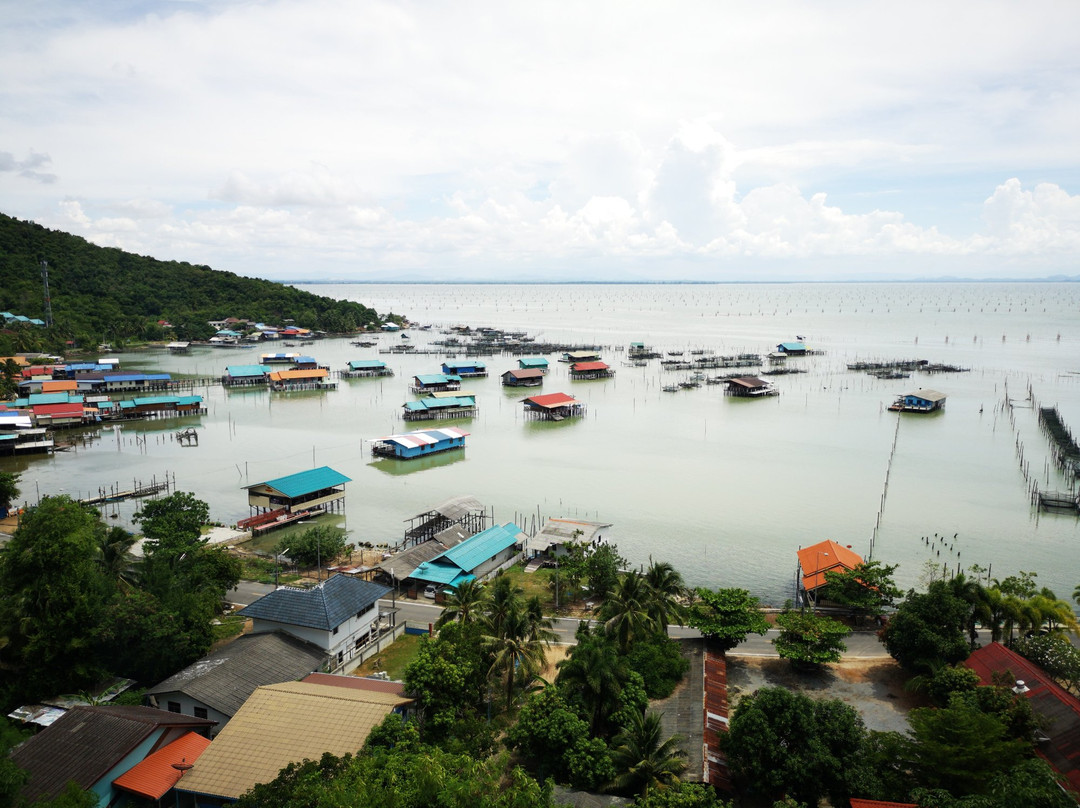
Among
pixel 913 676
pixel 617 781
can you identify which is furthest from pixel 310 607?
pixel 913 676

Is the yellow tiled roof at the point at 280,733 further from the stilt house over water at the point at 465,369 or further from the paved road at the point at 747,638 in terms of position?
the stilt house over water at the point at 465,369

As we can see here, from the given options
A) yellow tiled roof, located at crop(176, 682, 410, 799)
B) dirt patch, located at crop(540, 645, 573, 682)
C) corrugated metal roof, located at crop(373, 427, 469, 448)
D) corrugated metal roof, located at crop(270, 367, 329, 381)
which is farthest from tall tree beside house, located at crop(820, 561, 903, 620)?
corrugated metal roof, located at crop(270, 367, 329, 381)

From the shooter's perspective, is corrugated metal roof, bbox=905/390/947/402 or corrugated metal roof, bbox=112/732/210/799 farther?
corrugated metal roof, bbox=905/390/947/402

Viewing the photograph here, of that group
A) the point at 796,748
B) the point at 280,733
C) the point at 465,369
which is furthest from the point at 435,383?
the point at 796,748

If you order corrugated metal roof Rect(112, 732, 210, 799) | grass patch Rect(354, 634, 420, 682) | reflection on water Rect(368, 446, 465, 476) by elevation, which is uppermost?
reflection on water Rect(368, 446, 465, 476)

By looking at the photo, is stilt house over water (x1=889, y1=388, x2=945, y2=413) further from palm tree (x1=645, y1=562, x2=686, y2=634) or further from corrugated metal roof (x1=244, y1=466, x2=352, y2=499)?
corrugated metal roof (x1=244, y1=466, x2=352, y2=499)

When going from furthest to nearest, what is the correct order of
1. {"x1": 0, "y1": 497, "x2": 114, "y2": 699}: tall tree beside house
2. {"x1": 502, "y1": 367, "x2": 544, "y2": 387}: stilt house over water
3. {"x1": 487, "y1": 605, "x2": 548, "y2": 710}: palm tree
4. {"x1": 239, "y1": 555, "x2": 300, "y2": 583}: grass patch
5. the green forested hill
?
the green forested hill < {"x1": 502, "y1": 367, "x2": 544, "y2": 387}: stilt house over water < {"x1": 239, "y1": 555, "x2": 300, "y2": 583}: grass patch < {"x1": 487, "y1": 605, "x2": 548, "y2": 710}: palm tree < {"x1": 0, "y1": 497, "x2": 114, "y2": 699}: tall tree beside house
